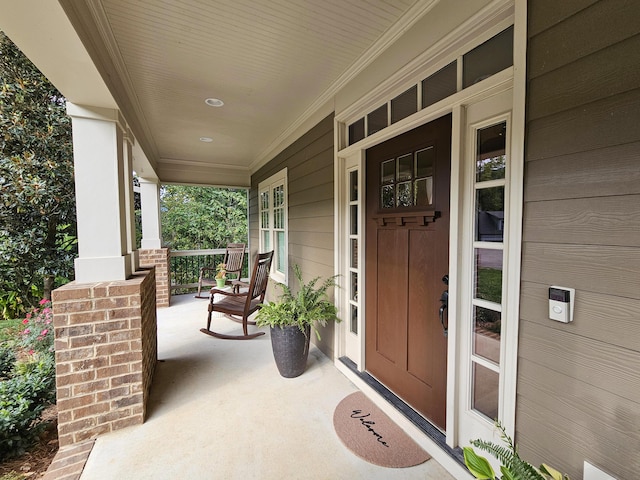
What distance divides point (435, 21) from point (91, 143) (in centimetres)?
231

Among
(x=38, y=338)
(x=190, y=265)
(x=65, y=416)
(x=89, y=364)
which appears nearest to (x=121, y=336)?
(x=89, y=364)

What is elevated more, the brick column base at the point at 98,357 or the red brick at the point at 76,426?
the brick column base at the point at 98,357

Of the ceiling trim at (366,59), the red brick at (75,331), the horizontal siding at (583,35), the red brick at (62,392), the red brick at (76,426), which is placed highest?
the ceiling trim at (366,59)

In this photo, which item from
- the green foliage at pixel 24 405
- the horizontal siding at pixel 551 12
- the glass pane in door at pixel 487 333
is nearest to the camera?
the horizontal siding at pixel 551 12

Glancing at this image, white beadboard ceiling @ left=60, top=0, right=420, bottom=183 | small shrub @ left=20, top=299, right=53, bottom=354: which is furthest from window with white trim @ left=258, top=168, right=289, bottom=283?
small shrub @ left=20, top=299, right=53, bottom=354

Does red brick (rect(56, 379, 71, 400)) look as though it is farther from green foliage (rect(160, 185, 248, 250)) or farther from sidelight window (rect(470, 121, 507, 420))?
green foliage (rect(160, 185, 248, 250))

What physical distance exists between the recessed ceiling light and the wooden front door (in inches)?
68.2

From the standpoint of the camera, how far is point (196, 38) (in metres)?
1.94

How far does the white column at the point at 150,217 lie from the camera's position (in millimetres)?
4891

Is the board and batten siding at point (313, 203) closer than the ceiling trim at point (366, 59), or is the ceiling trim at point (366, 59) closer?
the ceiling trim at point (366, 59)

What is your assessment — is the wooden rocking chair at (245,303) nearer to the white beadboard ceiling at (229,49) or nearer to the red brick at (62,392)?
the red brick at (62,392)

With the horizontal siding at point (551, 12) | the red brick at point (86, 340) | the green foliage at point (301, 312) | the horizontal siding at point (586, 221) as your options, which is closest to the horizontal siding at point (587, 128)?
the horizontal siding at point (586, 221)

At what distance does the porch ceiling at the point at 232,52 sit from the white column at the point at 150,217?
172cm

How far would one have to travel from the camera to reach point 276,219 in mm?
4668
